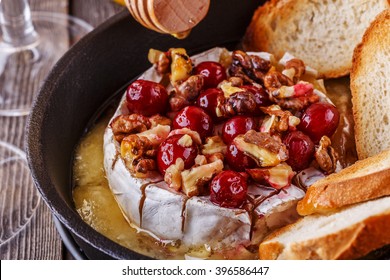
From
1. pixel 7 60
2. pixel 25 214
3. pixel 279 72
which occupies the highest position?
pixel 279 72

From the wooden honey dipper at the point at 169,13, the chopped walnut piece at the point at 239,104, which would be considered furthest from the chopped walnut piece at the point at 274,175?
the wooden honey dipper at the point at 169,13

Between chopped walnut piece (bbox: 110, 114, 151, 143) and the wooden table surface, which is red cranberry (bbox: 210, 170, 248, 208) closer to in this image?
chopped walnut piece (bbox: 110, 114, 151, 143)

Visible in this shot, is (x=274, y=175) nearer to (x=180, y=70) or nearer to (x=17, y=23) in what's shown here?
(x=180, y=70)

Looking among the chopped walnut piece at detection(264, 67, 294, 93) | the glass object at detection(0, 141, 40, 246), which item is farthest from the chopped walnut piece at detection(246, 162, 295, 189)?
the glass object at detection(0, 141, 40, 246)

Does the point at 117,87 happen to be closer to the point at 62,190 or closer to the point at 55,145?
the point at 55,145

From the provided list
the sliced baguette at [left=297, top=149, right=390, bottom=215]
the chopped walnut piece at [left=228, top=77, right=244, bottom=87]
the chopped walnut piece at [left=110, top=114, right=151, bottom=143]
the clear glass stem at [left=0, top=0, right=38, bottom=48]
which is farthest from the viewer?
the clear glass stem at [left=0, top=0, right=38, bottom=48]
